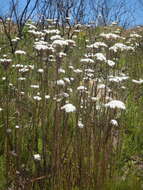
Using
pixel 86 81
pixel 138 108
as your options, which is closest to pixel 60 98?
pixel 86 81

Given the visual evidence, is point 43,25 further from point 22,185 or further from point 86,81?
point 22,185

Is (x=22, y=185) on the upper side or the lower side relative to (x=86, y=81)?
lower

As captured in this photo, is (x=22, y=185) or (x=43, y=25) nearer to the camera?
(x=22, y=185)

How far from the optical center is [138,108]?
619 centimetres

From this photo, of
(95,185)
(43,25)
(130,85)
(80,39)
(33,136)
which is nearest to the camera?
(95,185)

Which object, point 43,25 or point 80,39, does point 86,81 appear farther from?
point 80,39

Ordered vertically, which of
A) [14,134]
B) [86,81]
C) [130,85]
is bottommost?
[130,85]

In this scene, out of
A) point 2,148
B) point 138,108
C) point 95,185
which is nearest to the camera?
point 95,185

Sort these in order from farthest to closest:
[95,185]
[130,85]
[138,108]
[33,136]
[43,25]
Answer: [43,25]
[130,85]
[138,108]
[33,136]
[95,185]

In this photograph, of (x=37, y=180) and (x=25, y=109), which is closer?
(x=37, y=180)

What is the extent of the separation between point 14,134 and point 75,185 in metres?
0.83

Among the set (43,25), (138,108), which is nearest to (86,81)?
(138,108)

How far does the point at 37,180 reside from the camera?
3553 mm

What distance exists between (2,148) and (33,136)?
55 cm
